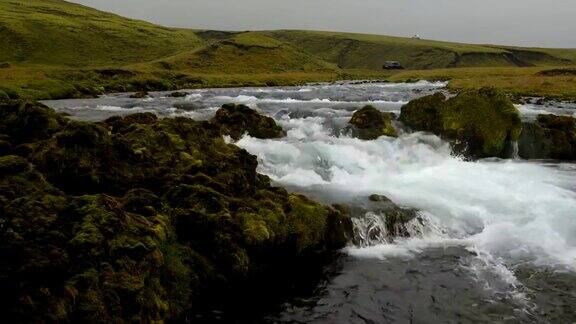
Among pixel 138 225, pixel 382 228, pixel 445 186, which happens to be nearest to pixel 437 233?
pixel 382 228

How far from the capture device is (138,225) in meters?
11.5

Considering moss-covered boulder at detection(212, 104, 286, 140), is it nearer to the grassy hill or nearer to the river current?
the river current

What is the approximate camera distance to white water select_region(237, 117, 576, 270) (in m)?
17.6

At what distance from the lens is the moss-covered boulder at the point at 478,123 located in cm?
3209

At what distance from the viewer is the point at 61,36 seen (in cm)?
14625

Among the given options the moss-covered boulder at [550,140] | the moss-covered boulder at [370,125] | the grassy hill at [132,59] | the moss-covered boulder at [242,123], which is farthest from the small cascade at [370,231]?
the grassy hill at [132,59]

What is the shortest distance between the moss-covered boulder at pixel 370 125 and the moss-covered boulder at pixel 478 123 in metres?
3.19

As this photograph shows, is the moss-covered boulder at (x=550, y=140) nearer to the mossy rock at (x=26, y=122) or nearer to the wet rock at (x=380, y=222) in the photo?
the wet rock at (x=380, y=222)

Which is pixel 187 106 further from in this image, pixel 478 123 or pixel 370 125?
pixel 478 123

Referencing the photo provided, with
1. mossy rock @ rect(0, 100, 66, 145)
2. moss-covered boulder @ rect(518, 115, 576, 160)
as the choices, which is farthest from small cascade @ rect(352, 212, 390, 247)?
moss-covered boulder @ rect(518, 115, 576, 160)

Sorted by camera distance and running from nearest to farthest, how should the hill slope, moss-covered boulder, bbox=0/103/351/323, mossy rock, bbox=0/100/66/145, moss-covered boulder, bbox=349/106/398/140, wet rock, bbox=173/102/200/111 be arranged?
moss-covered boulder, bbox=0/103/351/323 < mossy rock, bbox=0/100/66/145 < moss-covered boulder, bbox=349/106/398/140 < wet rock, bbox=173/102/200/111 < the hill slope

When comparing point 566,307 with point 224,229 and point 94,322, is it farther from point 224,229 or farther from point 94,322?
point 94,322

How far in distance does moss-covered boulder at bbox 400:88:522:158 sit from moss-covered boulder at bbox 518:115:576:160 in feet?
4.06

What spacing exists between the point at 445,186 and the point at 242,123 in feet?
41.6
